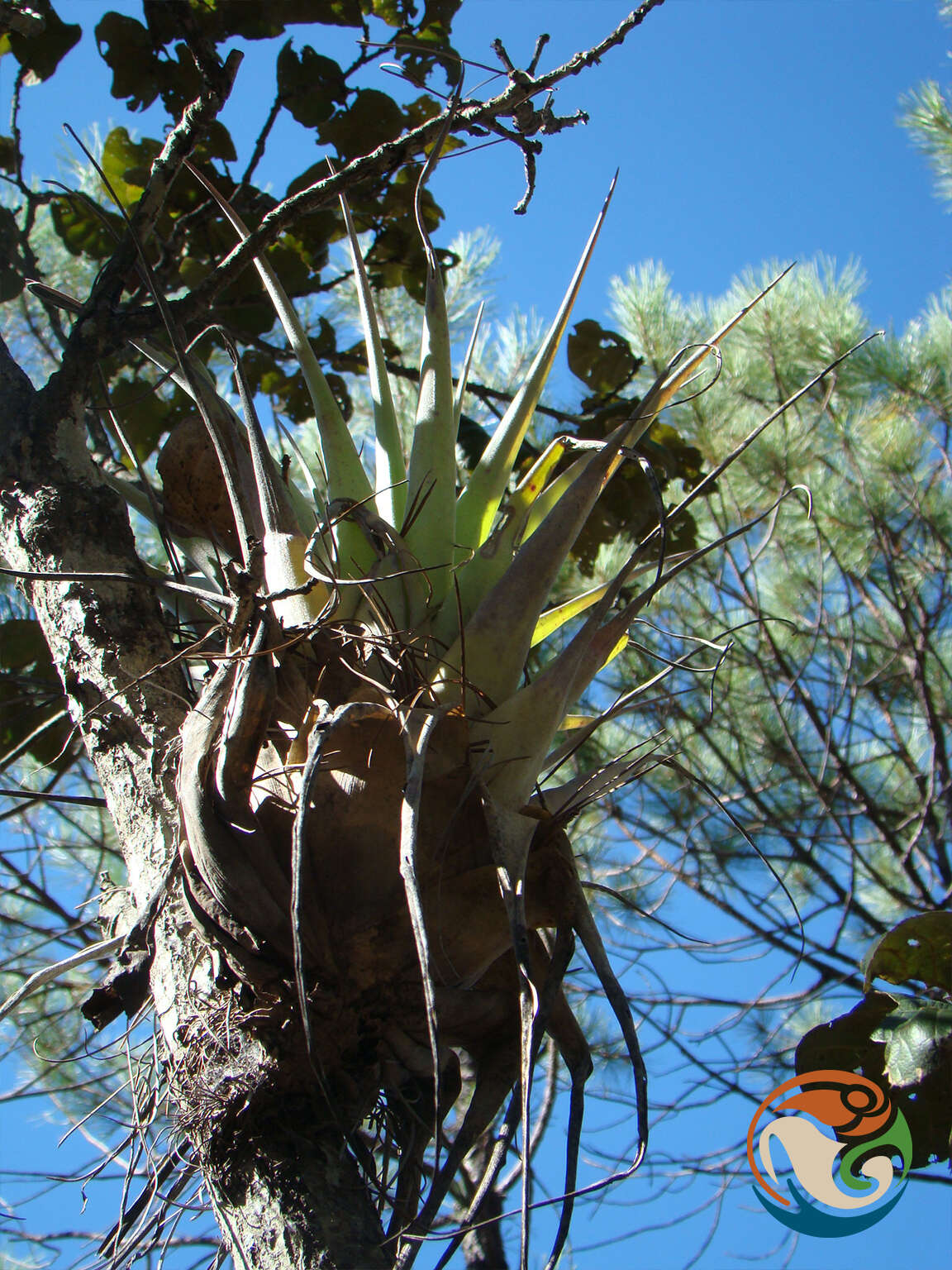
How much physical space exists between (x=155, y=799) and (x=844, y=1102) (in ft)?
3.03

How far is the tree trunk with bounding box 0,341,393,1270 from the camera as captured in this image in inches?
28.1

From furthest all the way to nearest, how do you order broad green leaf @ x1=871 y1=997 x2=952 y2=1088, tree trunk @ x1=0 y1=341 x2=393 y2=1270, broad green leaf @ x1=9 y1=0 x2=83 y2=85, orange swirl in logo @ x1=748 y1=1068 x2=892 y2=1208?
1. broad green leaf @ x1=9 y1=0 x2=83 y2=85
2. orange swirl in logo @ x1=748 y1=1068 x2=892 y2=1208
3. broad green leaf @ x1=871 y1=997 x2=952 y2=1088
4. tree trunk @ x1=0 y1=341 x2=393 y2=1270

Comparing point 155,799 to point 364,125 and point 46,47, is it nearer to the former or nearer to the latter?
point 364,125

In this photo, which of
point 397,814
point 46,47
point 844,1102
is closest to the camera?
point 397,814

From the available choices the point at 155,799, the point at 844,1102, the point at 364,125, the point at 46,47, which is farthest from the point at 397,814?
the point at 46,47

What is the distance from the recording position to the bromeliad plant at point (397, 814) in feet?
2.45

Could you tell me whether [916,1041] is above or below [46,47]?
below

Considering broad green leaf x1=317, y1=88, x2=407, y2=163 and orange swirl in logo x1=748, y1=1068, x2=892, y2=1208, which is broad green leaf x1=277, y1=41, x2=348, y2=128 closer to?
broad green leaf x1=317, y1=88, x2=407, y2=163

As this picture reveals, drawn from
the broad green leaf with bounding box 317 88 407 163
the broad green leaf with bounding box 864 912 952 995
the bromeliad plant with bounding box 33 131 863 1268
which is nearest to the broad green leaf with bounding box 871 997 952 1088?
the broad green leaf with bounding box 864 912 952 995

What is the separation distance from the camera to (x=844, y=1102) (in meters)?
1.23

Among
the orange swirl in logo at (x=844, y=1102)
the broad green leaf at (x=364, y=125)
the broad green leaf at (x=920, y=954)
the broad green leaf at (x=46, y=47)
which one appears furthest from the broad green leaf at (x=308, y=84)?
the orange swirl in logo at (x=844, y=1102)

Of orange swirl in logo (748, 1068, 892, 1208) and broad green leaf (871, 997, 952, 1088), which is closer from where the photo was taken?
broad green leaf (871, 997, 952, 1088)

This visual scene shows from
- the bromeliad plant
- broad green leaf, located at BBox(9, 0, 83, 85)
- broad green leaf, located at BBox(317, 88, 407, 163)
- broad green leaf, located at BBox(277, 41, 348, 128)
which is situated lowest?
the bromeliad plant

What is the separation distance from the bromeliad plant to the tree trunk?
0.04 m
